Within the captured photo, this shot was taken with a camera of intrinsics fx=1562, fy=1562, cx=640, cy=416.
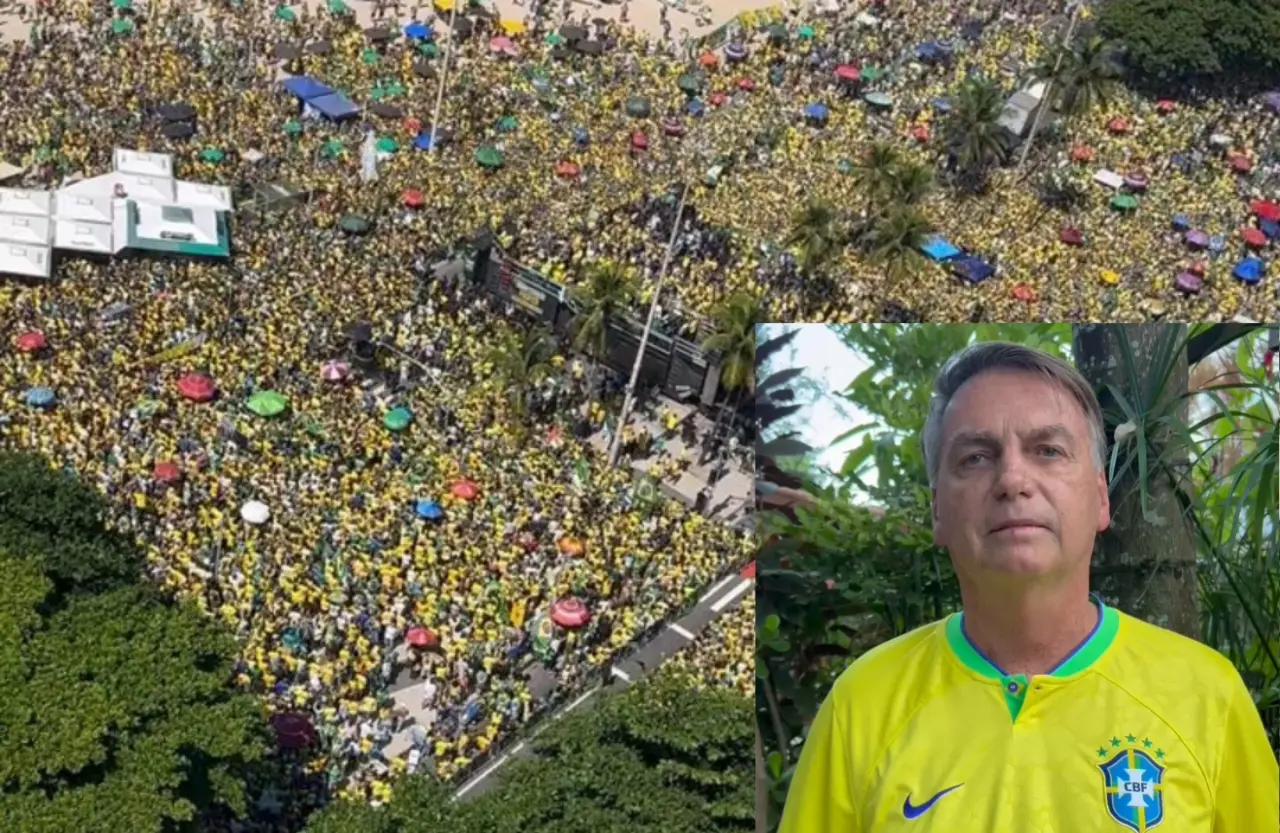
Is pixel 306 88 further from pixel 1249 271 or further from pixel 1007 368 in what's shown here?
pixel 1007 368

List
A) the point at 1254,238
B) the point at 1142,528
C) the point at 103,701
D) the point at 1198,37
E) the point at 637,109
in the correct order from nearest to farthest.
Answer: the point at 1142,528 → the point at 103,701 → the point at 1254,238 → the point at 637,109 → the point at 1198,37

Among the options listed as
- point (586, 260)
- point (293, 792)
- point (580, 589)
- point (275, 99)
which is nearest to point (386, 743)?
point (293, 792)

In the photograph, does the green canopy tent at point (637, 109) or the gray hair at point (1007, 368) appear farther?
the green canopy tent at point (637, 109)

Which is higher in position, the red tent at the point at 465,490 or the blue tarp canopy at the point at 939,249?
the blue tarp canopy at the point at 939,249

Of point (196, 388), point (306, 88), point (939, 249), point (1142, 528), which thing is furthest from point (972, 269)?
point (1142, 528)

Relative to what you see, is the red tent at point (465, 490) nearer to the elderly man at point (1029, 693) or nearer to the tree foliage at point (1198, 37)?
the elderly man at point (1029, 693)

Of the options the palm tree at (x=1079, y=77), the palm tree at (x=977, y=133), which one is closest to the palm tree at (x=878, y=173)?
the palm tree at (x=977, y=133)

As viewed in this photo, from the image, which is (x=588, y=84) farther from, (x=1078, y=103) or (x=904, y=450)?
(x=904, y=450)
